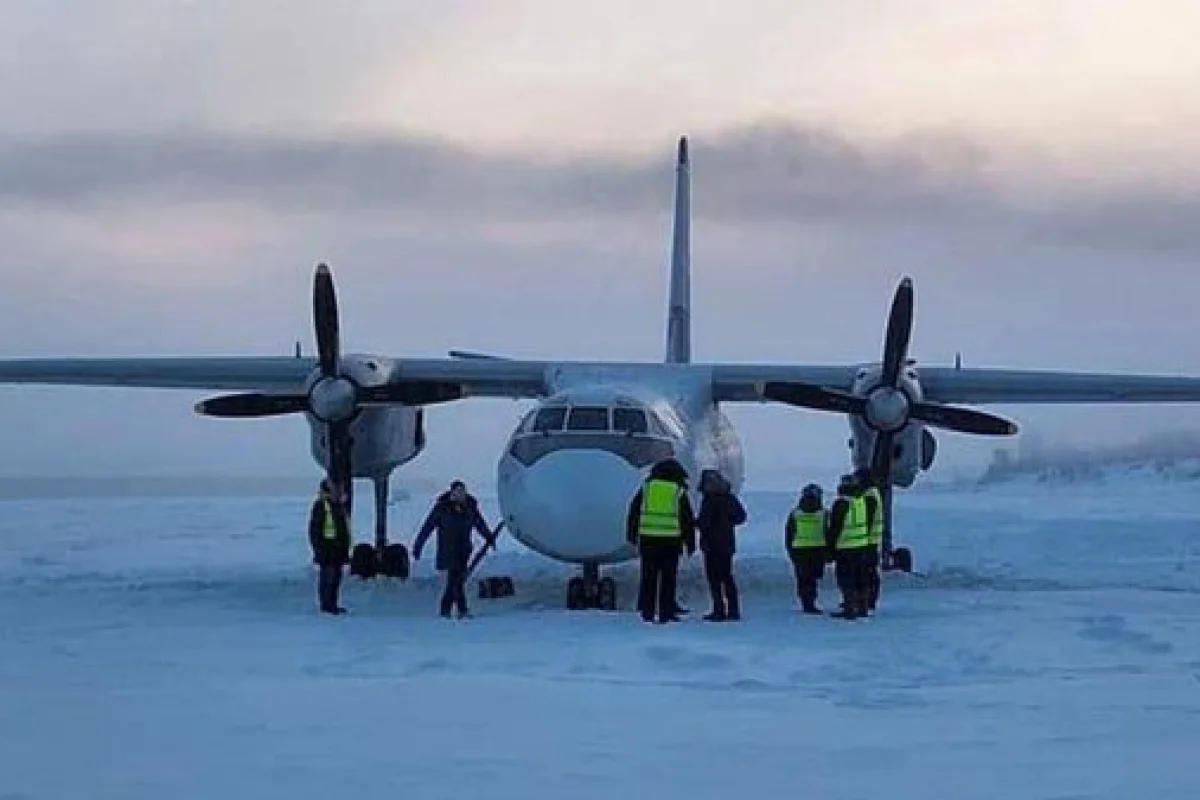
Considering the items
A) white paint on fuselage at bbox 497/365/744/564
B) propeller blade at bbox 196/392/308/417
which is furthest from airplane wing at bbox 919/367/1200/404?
propeller blade at bbox 196/392/308/417

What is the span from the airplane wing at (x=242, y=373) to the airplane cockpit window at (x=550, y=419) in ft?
13.8

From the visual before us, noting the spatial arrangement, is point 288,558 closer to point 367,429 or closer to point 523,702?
point 367,429

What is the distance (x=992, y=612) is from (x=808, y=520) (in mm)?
2064

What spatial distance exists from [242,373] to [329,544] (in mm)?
7108

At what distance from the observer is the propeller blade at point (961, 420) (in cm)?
2011

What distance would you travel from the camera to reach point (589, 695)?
392 inches

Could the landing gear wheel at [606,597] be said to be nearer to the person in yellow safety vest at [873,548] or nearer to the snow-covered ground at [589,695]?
the snow-covered ground at [589,695]

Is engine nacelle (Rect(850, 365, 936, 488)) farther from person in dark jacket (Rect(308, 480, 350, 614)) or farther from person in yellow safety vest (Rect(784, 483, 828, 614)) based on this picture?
person in dark jacket (Rect(308, 480, 350, 614))

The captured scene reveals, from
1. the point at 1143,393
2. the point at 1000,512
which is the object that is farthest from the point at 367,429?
the point at 1000,512

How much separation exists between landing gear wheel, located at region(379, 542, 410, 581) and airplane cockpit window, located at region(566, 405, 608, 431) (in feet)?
15.8

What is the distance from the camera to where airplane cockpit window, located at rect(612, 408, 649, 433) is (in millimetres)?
17625

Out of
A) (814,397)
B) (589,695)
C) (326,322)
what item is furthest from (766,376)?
(589,695)

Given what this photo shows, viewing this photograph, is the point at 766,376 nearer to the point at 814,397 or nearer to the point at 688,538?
the point at 814,397

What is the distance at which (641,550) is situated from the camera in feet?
51.0
